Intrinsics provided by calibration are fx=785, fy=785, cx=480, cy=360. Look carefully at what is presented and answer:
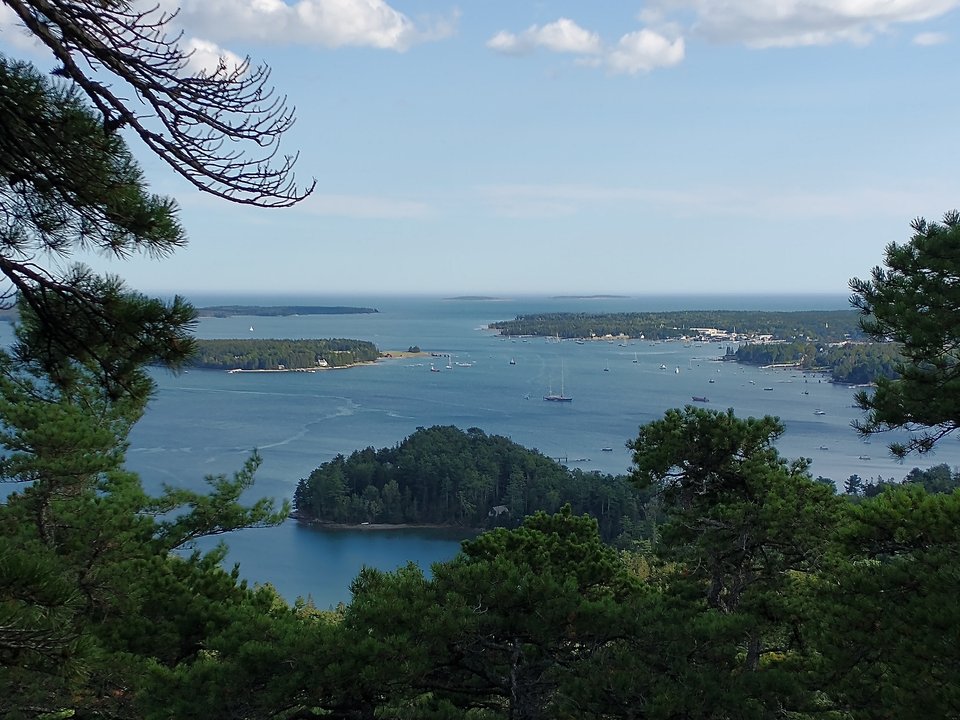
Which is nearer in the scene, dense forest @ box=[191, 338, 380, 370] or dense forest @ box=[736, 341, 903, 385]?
dense forest @ box=[736, 341, 903, 385]

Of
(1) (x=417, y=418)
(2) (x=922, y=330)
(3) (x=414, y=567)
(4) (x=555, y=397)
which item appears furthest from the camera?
(4) (x=555, y=397)

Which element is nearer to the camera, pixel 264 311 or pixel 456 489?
pixel 456 489

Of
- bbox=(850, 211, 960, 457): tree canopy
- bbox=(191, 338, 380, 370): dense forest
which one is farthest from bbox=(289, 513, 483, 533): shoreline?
bbox=(191, 338, 380, 370): dense forest

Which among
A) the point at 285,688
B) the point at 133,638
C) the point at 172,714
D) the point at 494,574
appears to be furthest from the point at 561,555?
the point at 133,638

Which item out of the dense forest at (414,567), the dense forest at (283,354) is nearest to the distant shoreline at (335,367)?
the dense forest at (283,354)

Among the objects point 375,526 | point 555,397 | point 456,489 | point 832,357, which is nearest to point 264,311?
point 555,397

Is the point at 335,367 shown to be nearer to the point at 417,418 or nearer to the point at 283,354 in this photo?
the point at 283,354

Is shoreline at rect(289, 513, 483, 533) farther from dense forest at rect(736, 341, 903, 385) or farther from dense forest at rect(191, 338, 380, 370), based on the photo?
dense forest at rect(191, 338, 380, 370)
